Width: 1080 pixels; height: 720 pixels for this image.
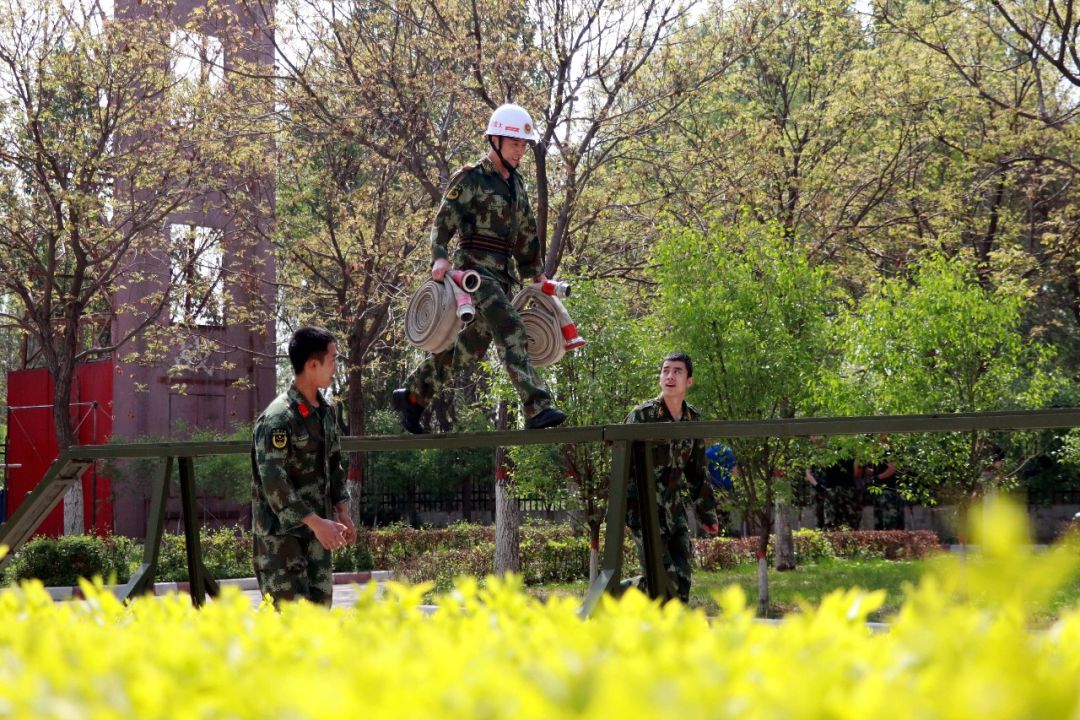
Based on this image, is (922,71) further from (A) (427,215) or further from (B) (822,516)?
(B) (822,516)

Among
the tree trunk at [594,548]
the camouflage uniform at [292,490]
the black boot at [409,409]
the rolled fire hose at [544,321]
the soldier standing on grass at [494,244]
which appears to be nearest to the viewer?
the camouflage uniform at [292,490]

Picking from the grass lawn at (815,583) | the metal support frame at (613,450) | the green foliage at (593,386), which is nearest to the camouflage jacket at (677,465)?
the metal support frame at (613,450)

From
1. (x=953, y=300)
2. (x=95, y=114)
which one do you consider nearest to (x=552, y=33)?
(x=953, y=300)

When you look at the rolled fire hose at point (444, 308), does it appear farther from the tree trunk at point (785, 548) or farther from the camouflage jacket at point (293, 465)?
the tree trunk at point (785, 548)

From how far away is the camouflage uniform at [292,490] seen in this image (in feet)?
19.0

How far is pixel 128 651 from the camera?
2.10 m

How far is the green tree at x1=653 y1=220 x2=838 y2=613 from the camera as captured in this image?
51.9ft

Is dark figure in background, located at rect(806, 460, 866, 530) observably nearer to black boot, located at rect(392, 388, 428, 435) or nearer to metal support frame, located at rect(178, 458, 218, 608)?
black boot, located at rect(392, 388, 428, 435)

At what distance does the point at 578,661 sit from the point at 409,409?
5.96 metres

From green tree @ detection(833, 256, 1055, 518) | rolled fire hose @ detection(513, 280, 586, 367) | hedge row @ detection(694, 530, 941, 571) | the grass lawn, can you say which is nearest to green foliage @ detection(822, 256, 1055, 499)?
green tree @ detection(833, 256, 1055, 518)

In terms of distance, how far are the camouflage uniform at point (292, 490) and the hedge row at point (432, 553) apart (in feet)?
35.1

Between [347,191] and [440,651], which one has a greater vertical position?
[347,191]

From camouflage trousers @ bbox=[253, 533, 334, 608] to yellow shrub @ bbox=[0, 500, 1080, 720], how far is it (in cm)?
314

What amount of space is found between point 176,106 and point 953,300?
12.4 metres
